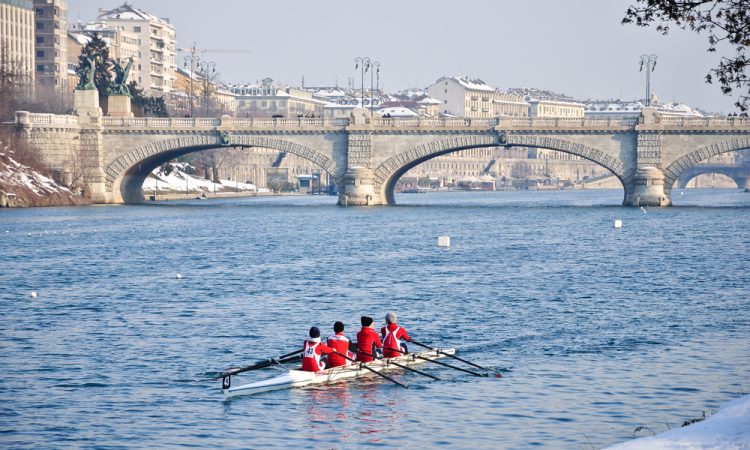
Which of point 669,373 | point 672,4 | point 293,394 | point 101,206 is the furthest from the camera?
point 101,206

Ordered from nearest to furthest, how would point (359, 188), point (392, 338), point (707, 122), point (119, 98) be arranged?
point (392, 338) < point (707, 122) < point (359, 188) < point (119, 98)

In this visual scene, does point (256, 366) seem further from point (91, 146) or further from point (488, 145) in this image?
point (91, 146)

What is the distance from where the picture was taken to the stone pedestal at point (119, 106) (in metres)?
132

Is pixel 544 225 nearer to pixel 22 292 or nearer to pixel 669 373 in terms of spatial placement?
pixel 22 292

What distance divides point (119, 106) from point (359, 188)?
26.1 meters

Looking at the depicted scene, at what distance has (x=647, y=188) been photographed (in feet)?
387

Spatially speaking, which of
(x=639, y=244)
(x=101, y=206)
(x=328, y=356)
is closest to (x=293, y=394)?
(x=328, y=356)

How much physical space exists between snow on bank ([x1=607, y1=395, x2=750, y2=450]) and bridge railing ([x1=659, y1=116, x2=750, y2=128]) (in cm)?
9252

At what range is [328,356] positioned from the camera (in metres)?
33.7

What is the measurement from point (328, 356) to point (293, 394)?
1.85 m

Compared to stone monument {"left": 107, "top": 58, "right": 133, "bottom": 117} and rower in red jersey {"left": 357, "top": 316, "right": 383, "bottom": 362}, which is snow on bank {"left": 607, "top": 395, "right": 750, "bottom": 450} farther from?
stone monument {"left": 107, "top": 58, "right": 133, "bottom": 117}

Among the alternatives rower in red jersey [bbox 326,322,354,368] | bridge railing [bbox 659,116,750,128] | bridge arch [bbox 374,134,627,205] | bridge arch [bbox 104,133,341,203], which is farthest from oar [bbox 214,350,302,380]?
bridge arch [bbox 104,133,341,203]

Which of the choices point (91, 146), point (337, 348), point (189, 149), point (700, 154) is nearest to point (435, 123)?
point (700, 154)

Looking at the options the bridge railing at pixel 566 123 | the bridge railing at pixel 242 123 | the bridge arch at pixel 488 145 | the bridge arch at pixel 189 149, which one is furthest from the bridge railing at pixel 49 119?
the bridge railing at pixel 566 123
